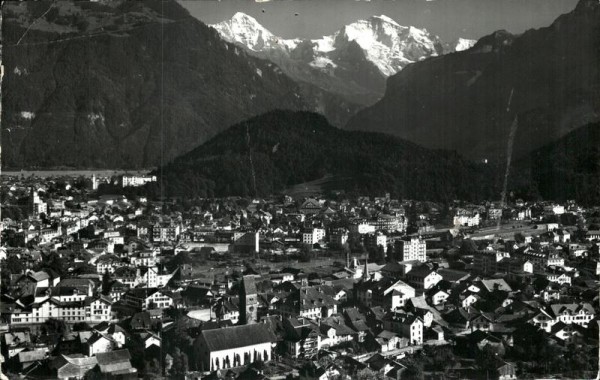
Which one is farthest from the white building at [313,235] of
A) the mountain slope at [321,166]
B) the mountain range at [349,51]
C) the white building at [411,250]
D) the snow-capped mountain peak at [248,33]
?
the snow-capped mountain peak at [248,33]

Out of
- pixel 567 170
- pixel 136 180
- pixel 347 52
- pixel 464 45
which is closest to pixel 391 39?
pixel 347 52

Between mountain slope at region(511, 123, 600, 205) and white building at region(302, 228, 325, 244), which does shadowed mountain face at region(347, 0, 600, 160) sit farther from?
white building at region(302, 228, 325, 244)

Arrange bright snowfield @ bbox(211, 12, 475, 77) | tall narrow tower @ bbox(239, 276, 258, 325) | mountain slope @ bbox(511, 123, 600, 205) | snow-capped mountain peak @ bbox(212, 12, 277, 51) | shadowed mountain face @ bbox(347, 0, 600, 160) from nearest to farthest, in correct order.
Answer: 1. tall narrow tower @ bbox(239, 276, 258, 325)
2. mountain slope @ bbox(511, 123, 600, 205)
3. bright snowfield @ bbox(211, 12, 475, 77)
4. shadowed mountain face @ bbox(347, 0, 600, 160)
5. snow-capped mountain peak @ bbox(212, 12, 277, 51)

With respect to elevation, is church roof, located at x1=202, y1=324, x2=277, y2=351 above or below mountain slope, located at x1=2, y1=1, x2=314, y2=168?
below

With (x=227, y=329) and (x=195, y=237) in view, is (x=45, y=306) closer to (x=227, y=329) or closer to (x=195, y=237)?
(x=227, y=329)

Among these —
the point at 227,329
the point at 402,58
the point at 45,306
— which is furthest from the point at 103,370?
the point at 402,58

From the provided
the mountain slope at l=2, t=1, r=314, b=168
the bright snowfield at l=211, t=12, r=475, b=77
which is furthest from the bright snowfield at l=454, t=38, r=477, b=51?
the mountain slope at l=2, t=1, r=314, b=168
